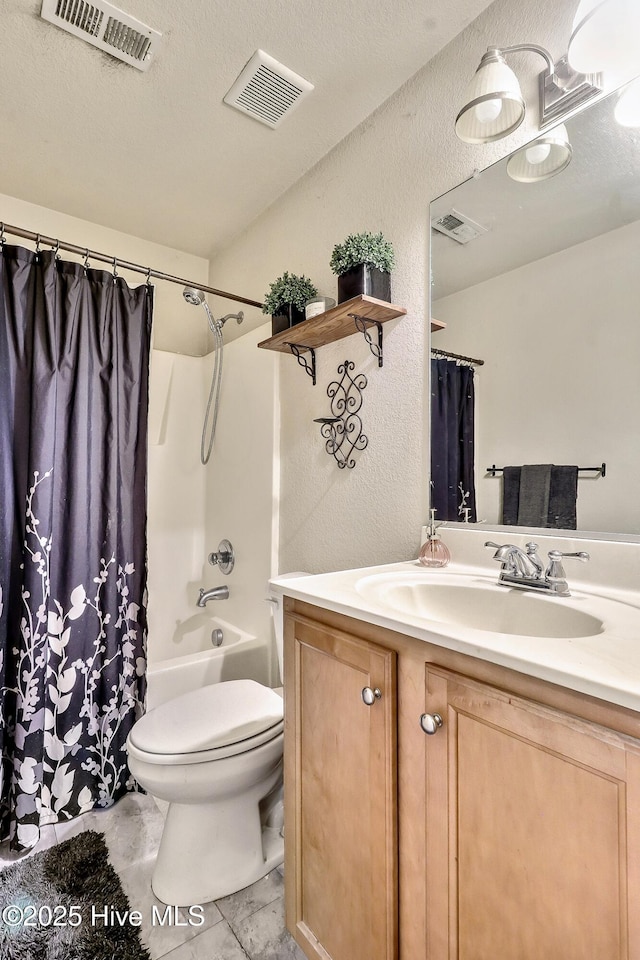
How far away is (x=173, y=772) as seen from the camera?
3.92 feet

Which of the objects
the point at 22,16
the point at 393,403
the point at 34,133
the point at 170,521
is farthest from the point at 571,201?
the point at 170,521

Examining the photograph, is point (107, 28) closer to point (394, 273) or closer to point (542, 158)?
point (394, 273)

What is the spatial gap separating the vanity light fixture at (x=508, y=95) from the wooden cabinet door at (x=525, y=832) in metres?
1.22

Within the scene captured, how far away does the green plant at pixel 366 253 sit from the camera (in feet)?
4.52

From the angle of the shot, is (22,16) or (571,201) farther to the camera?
(22,16)

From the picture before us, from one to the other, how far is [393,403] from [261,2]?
1.14 meters

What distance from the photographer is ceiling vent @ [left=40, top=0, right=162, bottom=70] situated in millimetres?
1263

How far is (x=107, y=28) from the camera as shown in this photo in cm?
132

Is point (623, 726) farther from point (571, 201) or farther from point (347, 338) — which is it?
point (347, 338)

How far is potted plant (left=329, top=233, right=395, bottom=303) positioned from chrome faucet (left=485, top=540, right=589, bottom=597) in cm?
85

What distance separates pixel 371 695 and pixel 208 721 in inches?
28.2

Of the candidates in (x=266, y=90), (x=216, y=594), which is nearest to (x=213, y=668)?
(x=216, y=594)

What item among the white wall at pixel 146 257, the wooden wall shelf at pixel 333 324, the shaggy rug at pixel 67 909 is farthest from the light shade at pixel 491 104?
the shaggy rug at pixel 67 909

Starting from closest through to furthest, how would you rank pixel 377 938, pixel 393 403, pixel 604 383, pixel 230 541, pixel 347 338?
pixel 377 938 → pixel 604 383 → pixel 393 403 → pixel 347 338 → pixel 230 541
